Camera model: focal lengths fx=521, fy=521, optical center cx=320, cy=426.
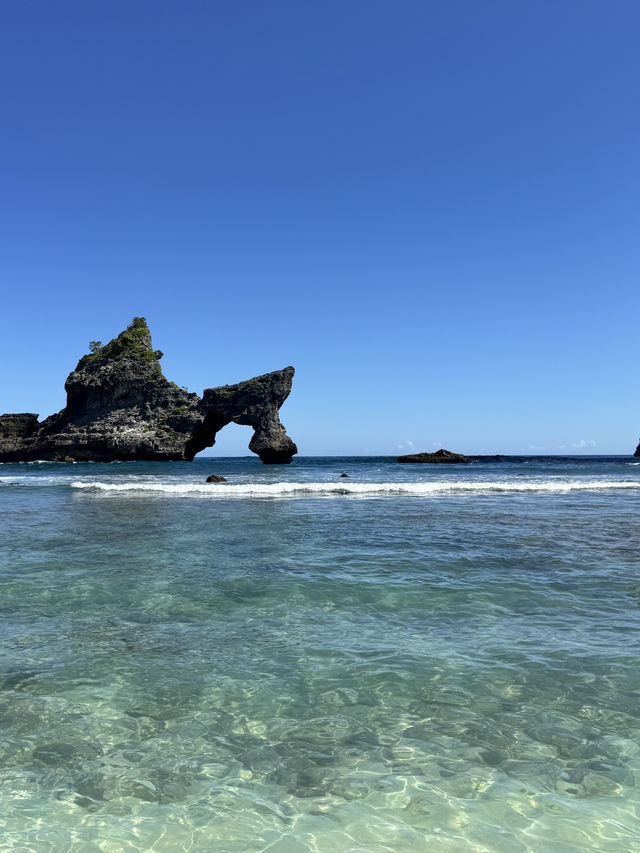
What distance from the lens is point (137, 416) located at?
246ft

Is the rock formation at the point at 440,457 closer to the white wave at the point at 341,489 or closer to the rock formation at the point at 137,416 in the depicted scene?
the rock formation at the point at 137,416

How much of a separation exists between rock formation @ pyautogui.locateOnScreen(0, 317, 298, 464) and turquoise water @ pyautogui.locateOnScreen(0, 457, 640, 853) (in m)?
58.0

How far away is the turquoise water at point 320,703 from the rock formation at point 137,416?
5797cm

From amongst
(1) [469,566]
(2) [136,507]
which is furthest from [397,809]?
(2) [136,507]

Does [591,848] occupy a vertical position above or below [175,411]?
below

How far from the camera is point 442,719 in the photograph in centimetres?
376

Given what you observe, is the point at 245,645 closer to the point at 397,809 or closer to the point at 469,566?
the point at 397,809

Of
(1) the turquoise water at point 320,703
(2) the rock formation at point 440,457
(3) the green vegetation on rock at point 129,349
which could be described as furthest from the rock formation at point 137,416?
(1) the turquoise water at point 320,703

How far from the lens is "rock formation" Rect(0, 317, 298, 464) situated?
67.3 m

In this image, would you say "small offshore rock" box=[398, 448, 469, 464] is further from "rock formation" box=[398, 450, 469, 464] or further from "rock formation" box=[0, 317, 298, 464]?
"rock formation" box=[0, 317, 298, 464]

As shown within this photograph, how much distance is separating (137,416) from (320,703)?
7586 centimetres

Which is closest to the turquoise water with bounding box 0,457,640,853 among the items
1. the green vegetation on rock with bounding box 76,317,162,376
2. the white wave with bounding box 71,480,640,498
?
the white wave with bounding box 71,480,640,498

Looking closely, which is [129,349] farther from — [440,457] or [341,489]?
[341,489]

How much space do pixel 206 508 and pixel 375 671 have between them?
1479 cm
